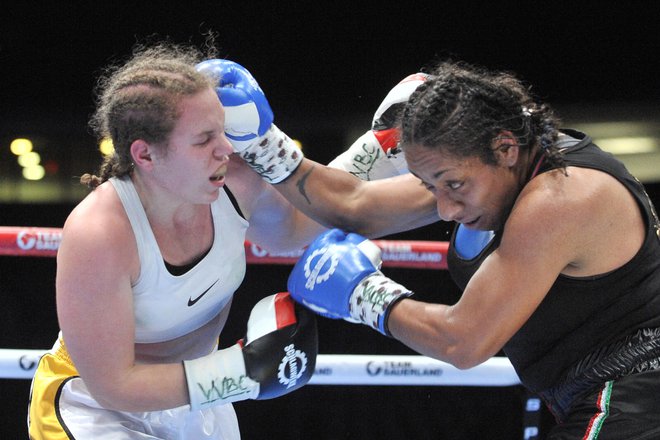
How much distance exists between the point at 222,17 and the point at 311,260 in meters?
3.80

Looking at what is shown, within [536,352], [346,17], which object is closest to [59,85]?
[346,17]

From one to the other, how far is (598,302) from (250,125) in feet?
Answer: 2.71

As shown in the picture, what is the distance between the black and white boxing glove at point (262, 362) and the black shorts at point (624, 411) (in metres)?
0.56

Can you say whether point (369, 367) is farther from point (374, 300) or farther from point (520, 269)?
point (520, 269)

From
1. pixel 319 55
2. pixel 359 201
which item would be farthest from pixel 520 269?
pixel 319 55

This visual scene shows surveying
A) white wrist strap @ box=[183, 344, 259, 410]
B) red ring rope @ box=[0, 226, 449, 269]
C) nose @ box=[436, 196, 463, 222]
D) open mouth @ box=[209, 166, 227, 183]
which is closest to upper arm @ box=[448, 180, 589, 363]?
nose @ box=[436, 196, 463, 222]

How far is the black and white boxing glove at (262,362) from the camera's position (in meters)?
1.69

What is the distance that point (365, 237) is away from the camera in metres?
2.06

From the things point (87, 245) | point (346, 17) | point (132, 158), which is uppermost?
point (346, 17)

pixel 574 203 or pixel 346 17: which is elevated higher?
pixel 346 17

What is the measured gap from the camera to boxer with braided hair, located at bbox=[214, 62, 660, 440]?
5.17ft

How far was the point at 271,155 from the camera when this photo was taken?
77.5 inches

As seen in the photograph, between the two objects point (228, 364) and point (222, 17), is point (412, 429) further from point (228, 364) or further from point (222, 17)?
point (222, 17)

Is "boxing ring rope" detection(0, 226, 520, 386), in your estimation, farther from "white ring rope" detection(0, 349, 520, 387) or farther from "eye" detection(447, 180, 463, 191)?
"eye" detection(447, 180, 463, 191)
